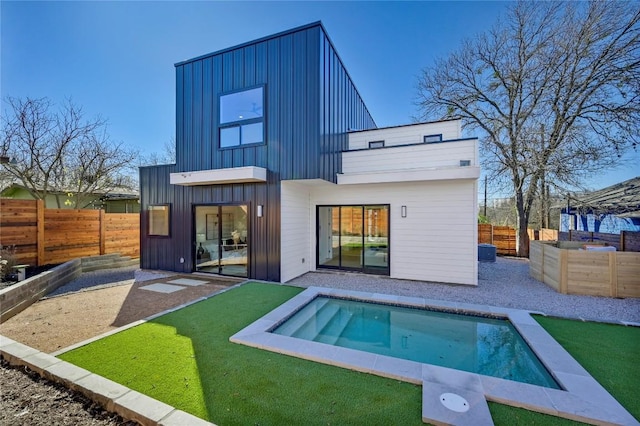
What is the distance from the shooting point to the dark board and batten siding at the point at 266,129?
22.8 feet

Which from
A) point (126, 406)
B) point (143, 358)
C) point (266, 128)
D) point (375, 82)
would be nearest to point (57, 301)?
point (143, 358)

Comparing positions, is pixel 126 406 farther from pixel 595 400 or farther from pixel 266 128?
pixel 266 128

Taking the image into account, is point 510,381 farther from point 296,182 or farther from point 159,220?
point 159,220

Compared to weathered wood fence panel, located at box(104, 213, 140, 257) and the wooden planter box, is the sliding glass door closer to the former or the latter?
the wooden planter box

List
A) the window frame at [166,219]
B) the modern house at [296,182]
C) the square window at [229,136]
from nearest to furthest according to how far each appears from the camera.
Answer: the modern house at [296,182]
the square window at [229,136]
the window frame at [166,219]

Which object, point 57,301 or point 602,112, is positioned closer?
point 57,301

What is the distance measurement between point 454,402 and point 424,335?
196cm

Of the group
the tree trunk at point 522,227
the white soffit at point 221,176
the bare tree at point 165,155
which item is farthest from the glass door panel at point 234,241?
the bare tree at point 165,155

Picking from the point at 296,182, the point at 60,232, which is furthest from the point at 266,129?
the point at 60,232

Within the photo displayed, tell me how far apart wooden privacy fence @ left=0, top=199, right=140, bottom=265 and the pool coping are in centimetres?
742

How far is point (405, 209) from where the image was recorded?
7.70m

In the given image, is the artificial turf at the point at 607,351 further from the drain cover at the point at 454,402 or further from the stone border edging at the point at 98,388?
the stone border edging at the point at 98,388

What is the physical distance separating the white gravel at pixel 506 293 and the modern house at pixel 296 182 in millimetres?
509

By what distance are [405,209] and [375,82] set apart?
29.5 ft
